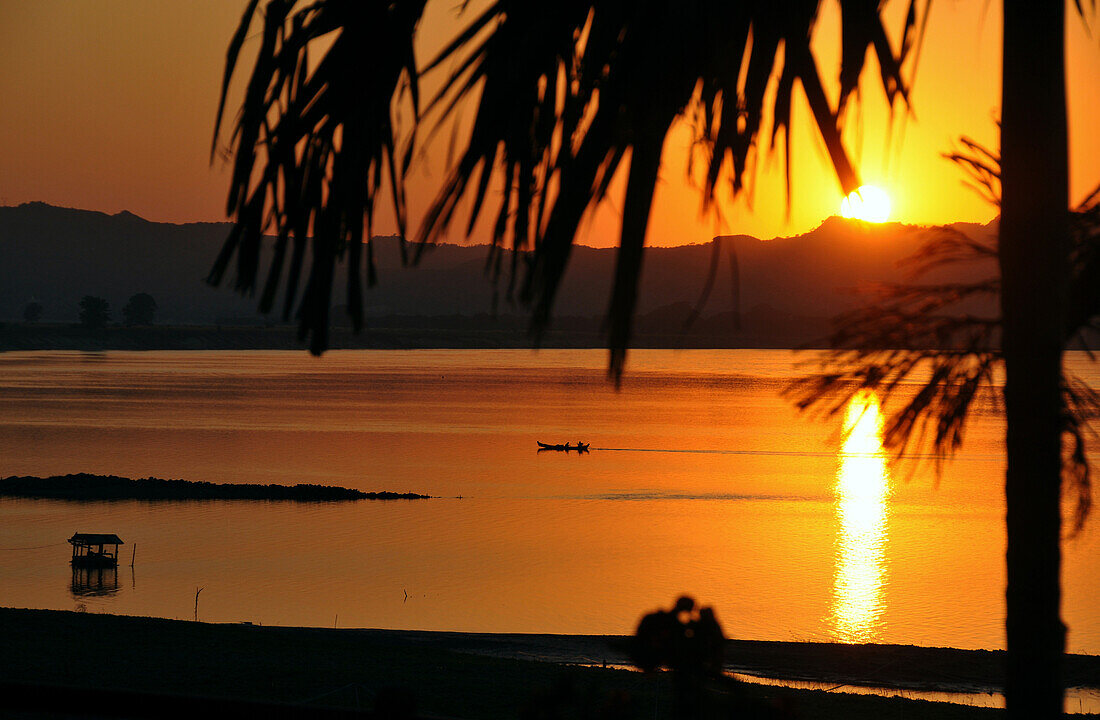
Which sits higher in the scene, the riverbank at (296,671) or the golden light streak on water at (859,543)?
the riverbank at (296,671)

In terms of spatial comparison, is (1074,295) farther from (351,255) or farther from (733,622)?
(733,622)

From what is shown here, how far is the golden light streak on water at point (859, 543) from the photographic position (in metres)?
34.9

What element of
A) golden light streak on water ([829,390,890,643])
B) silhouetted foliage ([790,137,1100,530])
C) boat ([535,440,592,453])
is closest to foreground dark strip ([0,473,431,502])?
golden light streak on water ([829,390,890,643])

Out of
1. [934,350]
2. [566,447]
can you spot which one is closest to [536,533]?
[566,447]

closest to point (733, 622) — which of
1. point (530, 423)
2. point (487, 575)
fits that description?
point (487, 575)

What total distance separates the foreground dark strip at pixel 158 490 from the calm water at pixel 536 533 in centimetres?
166

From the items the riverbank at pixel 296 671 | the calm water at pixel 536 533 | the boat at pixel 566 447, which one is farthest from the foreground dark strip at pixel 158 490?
the riverbank at pixel 296 671

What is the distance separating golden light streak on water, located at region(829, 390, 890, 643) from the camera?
3491 cm

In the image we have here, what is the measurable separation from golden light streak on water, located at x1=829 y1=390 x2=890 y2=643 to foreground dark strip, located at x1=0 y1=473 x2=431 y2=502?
22.2m

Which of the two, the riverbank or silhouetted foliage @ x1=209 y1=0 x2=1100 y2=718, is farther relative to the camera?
the riverbank

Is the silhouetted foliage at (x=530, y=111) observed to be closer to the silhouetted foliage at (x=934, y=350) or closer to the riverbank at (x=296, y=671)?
the silhouetted foliage at (x=934, y=350)

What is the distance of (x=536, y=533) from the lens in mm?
49812

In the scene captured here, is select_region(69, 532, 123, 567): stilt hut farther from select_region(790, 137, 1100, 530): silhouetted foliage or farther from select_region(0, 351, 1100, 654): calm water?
select_region(790, 137, 1100, 530): silhouetted foliage

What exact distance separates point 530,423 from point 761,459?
1154 inches
